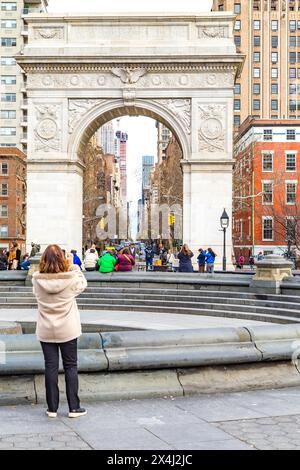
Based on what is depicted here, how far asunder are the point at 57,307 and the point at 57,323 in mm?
168

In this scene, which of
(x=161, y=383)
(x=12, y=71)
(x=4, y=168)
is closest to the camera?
(x=161, y=383)

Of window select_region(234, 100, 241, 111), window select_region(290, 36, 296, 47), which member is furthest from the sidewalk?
window select_region(290, 36, 296, 47)

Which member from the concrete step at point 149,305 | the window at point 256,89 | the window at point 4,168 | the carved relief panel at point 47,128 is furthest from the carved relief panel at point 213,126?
the window at point 256,89

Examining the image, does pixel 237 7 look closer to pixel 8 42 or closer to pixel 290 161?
pixel 8 42

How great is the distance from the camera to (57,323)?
6492 millimetres

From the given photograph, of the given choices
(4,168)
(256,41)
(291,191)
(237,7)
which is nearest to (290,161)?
(291,191)

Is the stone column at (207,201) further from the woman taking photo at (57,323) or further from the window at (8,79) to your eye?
the window at (8,79)

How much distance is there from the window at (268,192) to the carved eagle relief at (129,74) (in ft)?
109

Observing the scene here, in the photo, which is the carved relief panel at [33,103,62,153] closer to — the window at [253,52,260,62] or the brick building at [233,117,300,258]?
the brick building at [233,117,300,258]

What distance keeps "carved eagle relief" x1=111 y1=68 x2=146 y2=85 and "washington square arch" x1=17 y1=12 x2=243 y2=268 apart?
5cm

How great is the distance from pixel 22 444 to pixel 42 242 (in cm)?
2830

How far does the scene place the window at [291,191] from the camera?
64.4 metres

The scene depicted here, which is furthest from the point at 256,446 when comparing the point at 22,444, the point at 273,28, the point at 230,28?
the point at 273,28

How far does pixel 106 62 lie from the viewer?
109 ft
